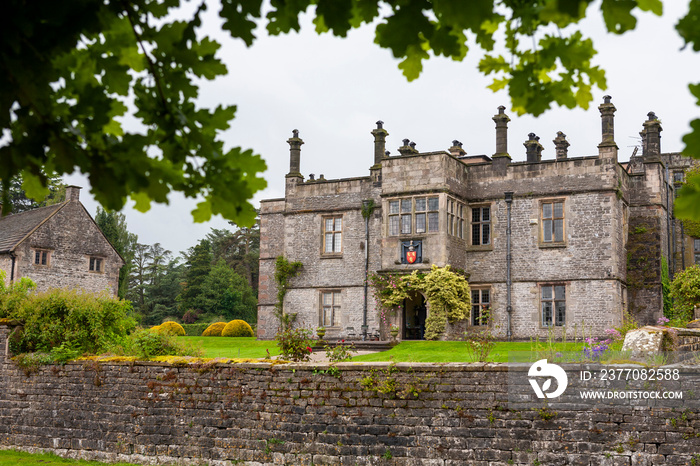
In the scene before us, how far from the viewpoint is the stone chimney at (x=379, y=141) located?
27.8 metres

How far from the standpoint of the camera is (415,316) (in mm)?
26484

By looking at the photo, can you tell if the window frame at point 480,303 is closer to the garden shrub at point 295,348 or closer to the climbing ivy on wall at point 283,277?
the climbing ivy on wall at point 283,277

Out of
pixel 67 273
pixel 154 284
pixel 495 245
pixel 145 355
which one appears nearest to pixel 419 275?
pixel 495 245

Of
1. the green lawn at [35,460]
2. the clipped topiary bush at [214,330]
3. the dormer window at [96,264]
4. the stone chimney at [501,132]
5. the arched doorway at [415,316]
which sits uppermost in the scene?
the stone chimney at [501,132]

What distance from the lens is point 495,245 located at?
25312mm

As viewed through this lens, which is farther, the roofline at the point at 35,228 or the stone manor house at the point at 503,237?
the roofline at the point at 35,228

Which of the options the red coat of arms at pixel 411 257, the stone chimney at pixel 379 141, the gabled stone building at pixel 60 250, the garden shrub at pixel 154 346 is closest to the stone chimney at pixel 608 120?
the red coat of arms at pixel 411 257

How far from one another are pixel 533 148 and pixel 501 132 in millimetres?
3340

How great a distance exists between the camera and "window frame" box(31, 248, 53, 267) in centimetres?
3117

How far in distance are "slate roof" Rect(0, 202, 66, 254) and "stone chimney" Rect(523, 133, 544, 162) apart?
19.2 m

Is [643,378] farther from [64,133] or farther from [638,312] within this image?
[638,312]

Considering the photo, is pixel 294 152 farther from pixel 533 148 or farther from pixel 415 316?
pixel 533 148

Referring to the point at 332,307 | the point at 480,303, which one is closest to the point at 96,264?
the point at 332,307

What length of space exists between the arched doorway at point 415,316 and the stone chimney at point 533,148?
21.7 ft
